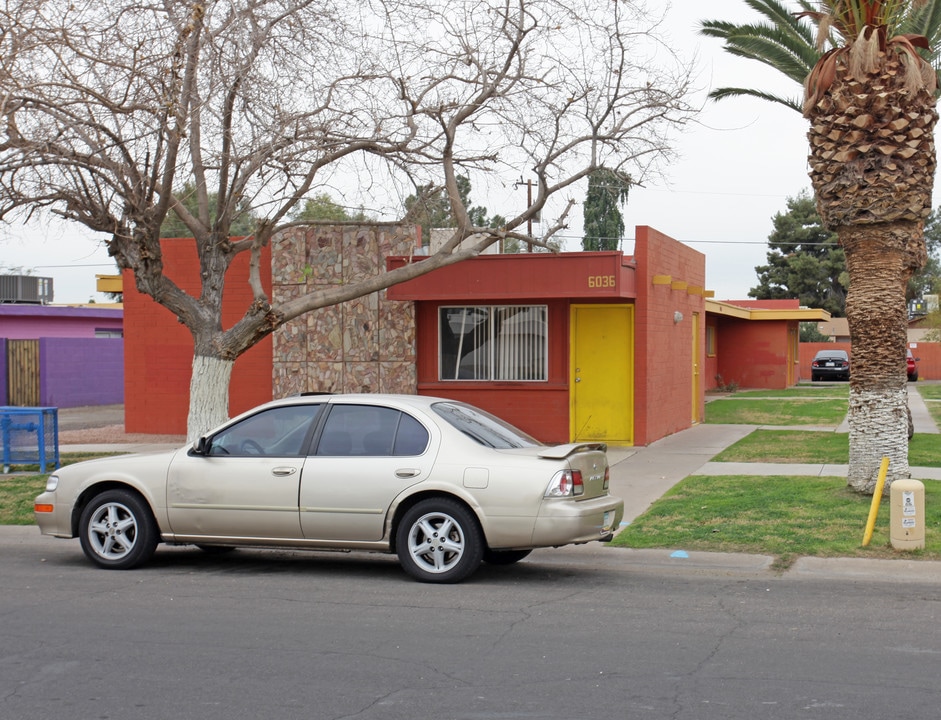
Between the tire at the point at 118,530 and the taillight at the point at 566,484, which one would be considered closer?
the taillight at the point at 566,484

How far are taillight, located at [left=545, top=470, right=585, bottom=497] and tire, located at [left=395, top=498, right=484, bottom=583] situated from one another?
68 centimetres

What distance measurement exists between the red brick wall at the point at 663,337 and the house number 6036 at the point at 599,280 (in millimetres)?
1209

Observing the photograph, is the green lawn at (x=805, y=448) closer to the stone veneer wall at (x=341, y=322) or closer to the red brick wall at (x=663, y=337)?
the red brick wall at (x=663, y=337)

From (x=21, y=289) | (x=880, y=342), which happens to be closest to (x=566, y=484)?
(x=880, y=342)

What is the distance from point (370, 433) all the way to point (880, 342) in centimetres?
576

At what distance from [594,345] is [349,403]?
32.3ft

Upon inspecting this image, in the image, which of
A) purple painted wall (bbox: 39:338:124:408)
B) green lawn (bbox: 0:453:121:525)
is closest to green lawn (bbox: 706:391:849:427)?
green lawn (bbox: 0:453:121:525)

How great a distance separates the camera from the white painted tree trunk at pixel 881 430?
1162 centimetres

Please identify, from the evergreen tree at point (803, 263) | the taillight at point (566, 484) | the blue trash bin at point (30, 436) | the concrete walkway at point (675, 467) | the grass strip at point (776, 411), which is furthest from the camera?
the evergreen tree at point (803, 263)

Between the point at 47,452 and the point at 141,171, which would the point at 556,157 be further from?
the point at 47,452

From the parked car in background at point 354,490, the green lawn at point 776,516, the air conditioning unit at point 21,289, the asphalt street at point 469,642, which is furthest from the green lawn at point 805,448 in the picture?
the air conditioning unit at point 21,289

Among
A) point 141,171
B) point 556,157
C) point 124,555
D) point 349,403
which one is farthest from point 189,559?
point 556,157

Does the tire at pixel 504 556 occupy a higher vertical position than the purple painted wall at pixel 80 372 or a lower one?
lower

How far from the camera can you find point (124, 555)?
9.60m
